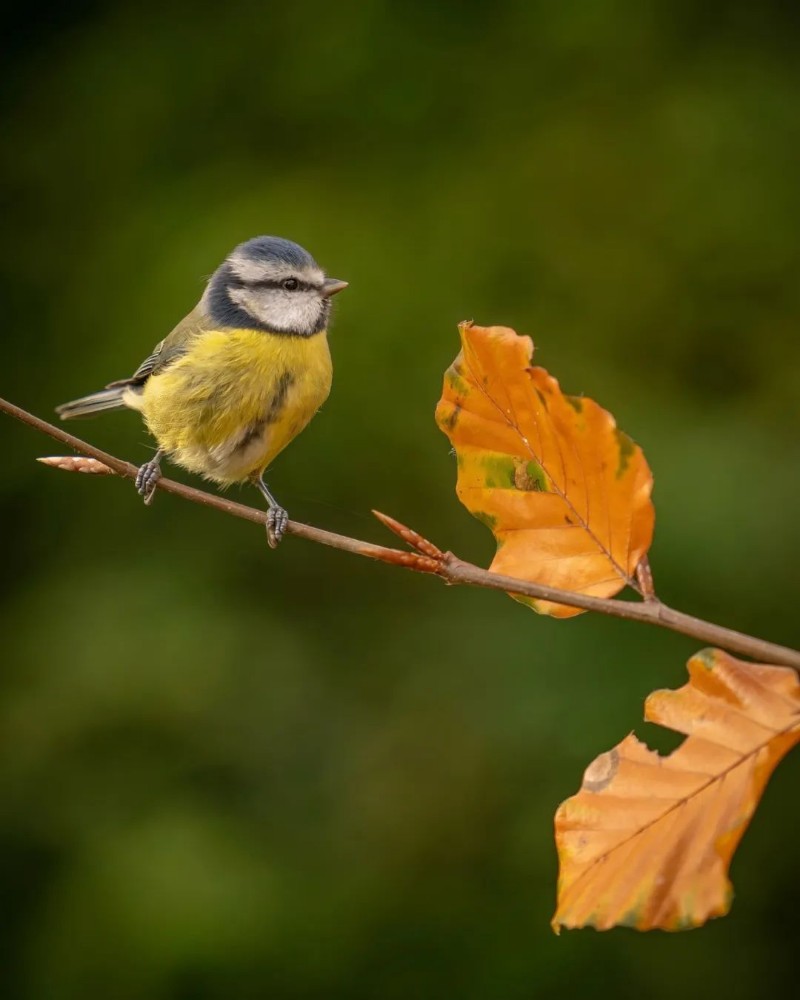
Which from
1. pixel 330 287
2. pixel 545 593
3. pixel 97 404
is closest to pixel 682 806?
pixel 545 593

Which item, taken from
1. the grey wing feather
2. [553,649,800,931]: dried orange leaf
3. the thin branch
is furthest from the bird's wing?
[553,649,800,931]: dried orange leaf

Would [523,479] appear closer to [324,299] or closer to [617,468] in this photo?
[617,468]

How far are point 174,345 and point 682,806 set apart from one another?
1.08 m

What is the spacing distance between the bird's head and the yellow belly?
25 millimetres

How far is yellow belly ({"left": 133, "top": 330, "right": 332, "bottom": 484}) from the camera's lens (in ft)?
4.29

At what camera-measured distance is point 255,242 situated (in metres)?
1.46

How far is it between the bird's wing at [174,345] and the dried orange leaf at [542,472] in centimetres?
86

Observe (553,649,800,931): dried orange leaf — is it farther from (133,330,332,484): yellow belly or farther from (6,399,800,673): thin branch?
(133,330,332,484): yellow belly

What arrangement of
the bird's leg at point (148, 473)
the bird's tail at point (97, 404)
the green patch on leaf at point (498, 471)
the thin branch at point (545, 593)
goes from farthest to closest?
the bird's tail at point (97, 404), the bird's leg at point (148, 473), the green patch on leaf at point (498, 471), the thin branch at point (545, 593)

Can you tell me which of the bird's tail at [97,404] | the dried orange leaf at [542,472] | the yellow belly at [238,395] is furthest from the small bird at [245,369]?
the dried orange leaf at [542,472]

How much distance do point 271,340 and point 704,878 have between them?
0.99 meters

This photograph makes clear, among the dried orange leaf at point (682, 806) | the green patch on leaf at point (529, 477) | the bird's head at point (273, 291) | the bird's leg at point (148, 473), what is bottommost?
the bird's leg at point (148, 473)

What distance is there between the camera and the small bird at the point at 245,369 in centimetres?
131

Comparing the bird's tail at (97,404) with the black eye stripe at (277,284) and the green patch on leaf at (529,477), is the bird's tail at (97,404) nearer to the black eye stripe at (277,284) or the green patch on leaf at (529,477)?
the black eye stripe at (277,284)
